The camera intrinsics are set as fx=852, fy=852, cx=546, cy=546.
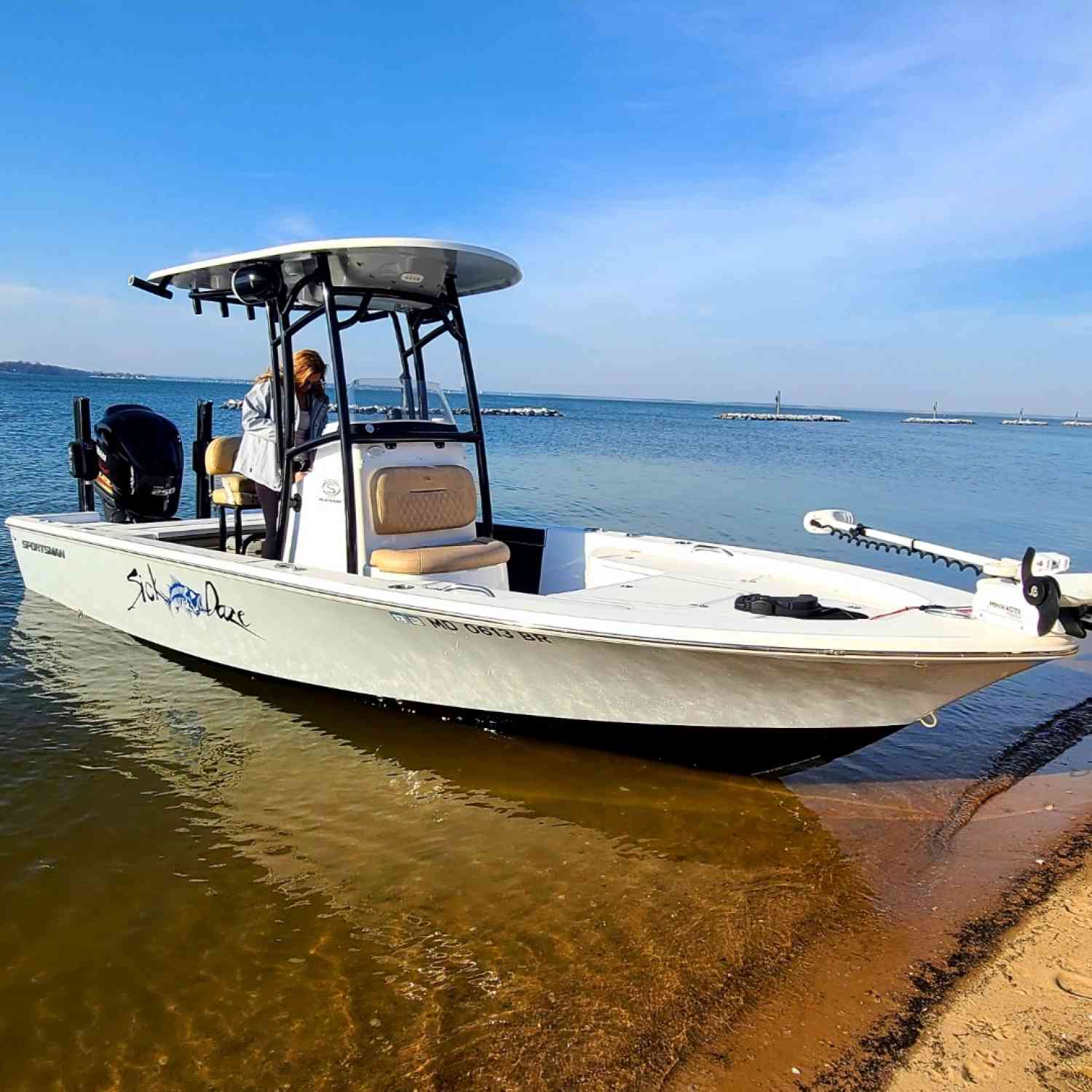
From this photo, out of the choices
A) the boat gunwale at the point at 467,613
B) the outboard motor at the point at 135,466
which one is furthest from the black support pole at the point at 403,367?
the outboard motor at the point at 135,466

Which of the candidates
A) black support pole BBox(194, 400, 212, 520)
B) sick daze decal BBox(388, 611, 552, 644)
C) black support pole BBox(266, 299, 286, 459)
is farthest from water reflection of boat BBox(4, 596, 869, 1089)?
black support pole BBox(194, 400, 212, 520)

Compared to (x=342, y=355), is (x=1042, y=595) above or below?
below

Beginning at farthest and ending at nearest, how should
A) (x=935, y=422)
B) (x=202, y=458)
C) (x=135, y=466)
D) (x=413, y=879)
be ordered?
(x=935, y=422), (x=202, y=458), (x=135, y=466), (x=413, y=879)

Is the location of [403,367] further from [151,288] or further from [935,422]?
[935,422]

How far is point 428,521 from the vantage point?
5477 mm

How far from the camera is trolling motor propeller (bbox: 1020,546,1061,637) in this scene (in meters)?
3.69

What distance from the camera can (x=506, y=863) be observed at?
3.97 metres

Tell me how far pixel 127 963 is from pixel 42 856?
3.24 feet

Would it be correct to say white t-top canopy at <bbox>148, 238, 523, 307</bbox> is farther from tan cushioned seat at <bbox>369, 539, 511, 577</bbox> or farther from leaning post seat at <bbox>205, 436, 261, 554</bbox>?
tan cushioned seat at <bbox>369, 539, 511, 577</bbox>

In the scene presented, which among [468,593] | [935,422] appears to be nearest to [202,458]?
[468,593]

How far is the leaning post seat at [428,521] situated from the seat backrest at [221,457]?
75.0 inches

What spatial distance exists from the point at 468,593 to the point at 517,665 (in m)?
0.47

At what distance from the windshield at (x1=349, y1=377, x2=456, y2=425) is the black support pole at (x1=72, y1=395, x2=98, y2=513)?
3092mm

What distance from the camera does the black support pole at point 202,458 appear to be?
7.77 meters
